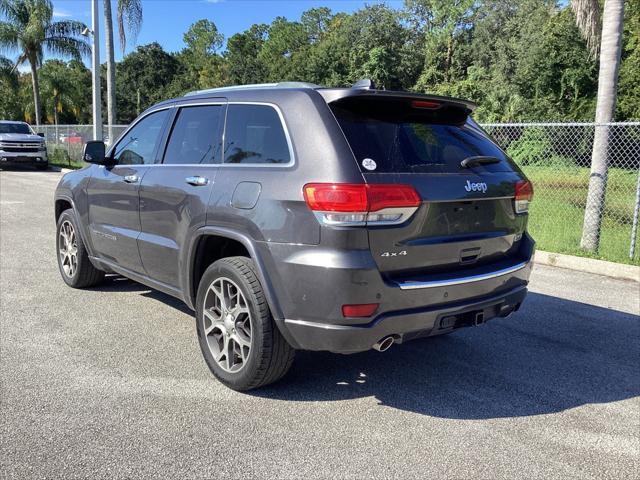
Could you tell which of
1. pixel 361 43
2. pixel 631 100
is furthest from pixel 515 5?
pixel 631 100

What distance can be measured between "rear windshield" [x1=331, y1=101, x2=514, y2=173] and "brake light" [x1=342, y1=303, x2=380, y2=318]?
715 mm

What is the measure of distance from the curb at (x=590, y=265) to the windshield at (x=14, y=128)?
21.5 meters

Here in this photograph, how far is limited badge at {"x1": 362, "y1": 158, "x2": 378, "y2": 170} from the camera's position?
3049 millimetres

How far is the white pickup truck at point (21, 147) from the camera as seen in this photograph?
69.9 feet

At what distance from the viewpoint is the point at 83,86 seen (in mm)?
65062

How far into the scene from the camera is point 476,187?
342 centimetres

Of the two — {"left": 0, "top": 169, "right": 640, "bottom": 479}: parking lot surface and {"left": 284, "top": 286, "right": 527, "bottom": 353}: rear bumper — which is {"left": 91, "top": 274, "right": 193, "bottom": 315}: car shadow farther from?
{"left": 284, "top": 286, "right": 527, "bottom": 353}: rear bumper

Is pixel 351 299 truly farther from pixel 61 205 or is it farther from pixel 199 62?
pixel 199 62

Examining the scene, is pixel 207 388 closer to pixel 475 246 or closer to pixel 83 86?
A: pixel 475 246

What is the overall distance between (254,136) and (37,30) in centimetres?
3192

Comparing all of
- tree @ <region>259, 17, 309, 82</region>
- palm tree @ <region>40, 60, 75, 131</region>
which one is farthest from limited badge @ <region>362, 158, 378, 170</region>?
tree @ <region>259, 17, 309, 82</region>

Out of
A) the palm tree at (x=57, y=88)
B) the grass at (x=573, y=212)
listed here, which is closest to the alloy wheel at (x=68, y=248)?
the grass at (x=573, y=212)

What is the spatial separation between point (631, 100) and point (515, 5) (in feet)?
75.3

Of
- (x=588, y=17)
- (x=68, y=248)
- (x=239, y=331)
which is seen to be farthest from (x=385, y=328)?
(x=588, y=17)
